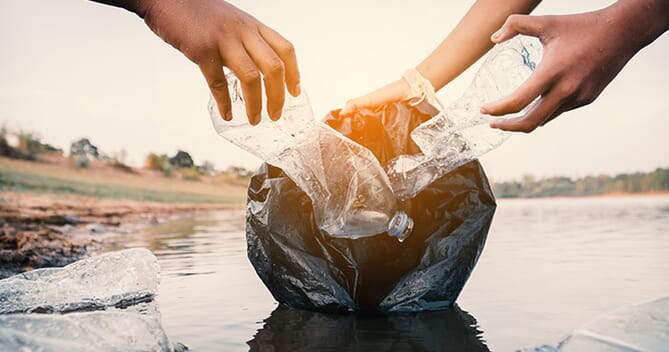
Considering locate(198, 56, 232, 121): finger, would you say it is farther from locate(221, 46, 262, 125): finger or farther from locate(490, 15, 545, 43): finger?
locate(490, 15, 545, 43): finger

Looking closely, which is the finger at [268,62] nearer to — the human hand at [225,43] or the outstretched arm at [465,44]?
the human hand at [225,43]

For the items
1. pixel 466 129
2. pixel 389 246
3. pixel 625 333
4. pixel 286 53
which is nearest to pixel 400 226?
pixel 389 246

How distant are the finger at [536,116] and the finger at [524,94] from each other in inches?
1.5

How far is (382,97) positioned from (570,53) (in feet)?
3.26

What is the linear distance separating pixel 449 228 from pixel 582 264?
4.65ft

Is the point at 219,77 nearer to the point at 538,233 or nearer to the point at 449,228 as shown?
the point at 449,228

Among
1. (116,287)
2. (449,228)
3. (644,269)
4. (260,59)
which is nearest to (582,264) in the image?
(644,269)

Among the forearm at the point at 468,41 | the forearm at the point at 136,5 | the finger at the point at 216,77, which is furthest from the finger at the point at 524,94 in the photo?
the forearm at the point at 468,41

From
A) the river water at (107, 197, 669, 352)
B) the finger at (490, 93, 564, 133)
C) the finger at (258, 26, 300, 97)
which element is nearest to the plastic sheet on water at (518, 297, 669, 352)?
the river water at (107, 197, 669, 352)

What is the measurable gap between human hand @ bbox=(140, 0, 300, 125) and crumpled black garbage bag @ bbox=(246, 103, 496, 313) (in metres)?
0.92

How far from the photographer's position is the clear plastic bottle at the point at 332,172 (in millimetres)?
1852

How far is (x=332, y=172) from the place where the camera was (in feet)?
6.34

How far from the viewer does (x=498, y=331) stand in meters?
1.72

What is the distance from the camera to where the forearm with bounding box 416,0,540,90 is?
2.37 meters
